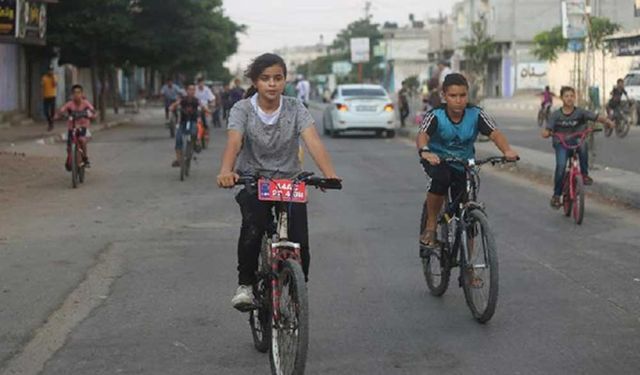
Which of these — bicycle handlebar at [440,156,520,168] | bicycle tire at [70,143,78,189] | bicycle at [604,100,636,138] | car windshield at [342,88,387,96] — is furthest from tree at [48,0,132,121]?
bicycle handlebar at [440,156,520,168]

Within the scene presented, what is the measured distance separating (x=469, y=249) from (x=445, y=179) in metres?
0.60

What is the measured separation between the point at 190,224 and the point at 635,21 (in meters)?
62.0

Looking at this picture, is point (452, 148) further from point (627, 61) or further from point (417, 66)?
point (417, 66)

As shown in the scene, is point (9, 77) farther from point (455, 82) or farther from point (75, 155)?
point (455, 82)

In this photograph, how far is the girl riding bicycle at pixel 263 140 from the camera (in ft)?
18.2

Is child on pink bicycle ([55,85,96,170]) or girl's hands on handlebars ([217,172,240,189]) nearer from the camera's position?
girl's hands on handlebars ([217,172,240,189])

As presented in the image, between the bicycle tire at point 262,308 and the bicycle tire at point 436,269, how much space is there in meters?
1.85

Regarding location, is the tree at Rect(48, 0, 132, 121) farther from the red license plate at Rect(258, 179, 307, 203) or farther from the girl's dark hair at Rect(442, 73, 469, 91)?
the red license plate at Rect(258, 179, 307, 203)

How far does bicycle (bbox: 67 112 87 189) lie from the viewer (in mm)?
15156

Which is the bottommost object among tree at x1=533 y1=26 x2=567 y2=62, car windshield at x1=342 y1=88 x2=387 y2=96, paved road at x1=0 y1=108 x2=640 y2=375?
paved road at x1=0 y1=108 x2=640 y2=375

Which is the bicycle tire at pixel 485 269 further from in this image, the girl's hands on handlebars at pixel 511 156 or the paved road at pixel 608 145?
the paved road at pixel 608 145

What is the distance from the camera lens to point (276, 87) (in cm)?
557

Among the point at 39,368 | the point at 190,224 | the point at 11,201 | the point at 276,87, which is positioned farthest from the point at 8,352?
the point at 11,201

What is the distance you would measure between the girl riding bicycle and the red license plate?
0.92 feet
